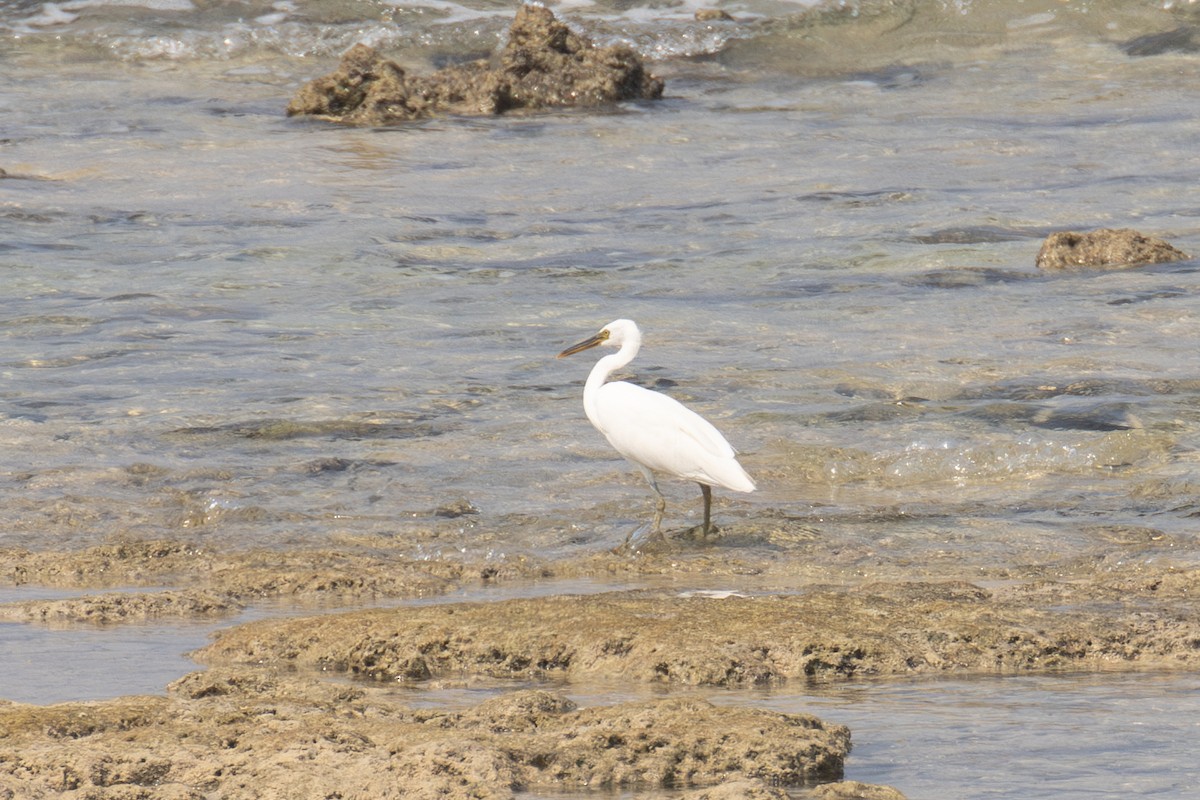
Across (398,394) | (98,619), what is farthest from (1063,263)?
(98,619)

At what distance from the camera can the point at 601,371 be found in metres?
7.89

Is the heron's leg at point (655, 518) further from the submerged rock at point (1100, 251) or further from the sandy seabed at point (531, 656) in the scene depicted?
the submerged rock at point (1100, 251)

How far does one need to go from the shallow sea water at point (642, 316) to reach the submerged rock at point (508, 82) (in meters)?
0.54

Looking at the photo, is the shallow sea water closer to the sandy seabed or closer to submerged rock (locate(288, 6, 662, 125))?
the sandy seabed

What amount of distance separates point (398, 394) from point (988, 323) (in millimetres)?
3653

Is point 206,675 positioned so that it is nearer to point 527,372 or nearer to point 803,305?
point 527,372

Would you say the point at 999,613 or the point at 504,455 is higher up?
the point at 999,613

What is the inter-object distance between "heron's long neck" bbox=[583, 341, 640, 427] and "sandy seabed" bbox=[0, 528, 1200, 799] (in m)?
1.10

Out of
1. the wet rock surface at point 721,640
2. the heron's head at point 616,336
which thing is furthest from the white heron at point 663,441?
the wet rock surface at point 721,640

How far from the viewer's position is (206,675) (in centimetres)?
440

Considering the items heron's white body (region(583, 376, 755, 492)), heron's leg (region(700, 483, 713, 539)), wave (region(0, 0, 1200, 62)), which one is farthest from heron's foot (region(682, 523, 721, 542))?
wave (region(0, 0, 1200, 62))

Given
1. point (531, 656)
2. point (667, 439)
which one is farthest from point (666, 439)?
point (531, 656)

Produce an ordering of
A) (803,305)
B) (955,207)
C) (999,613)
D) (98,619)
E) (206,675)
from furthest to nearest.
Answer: (955,207)
(803,305)
(98,619)
(999,613)
(206,675)

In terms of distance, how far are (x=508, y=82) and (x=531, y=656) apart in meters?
15.2
